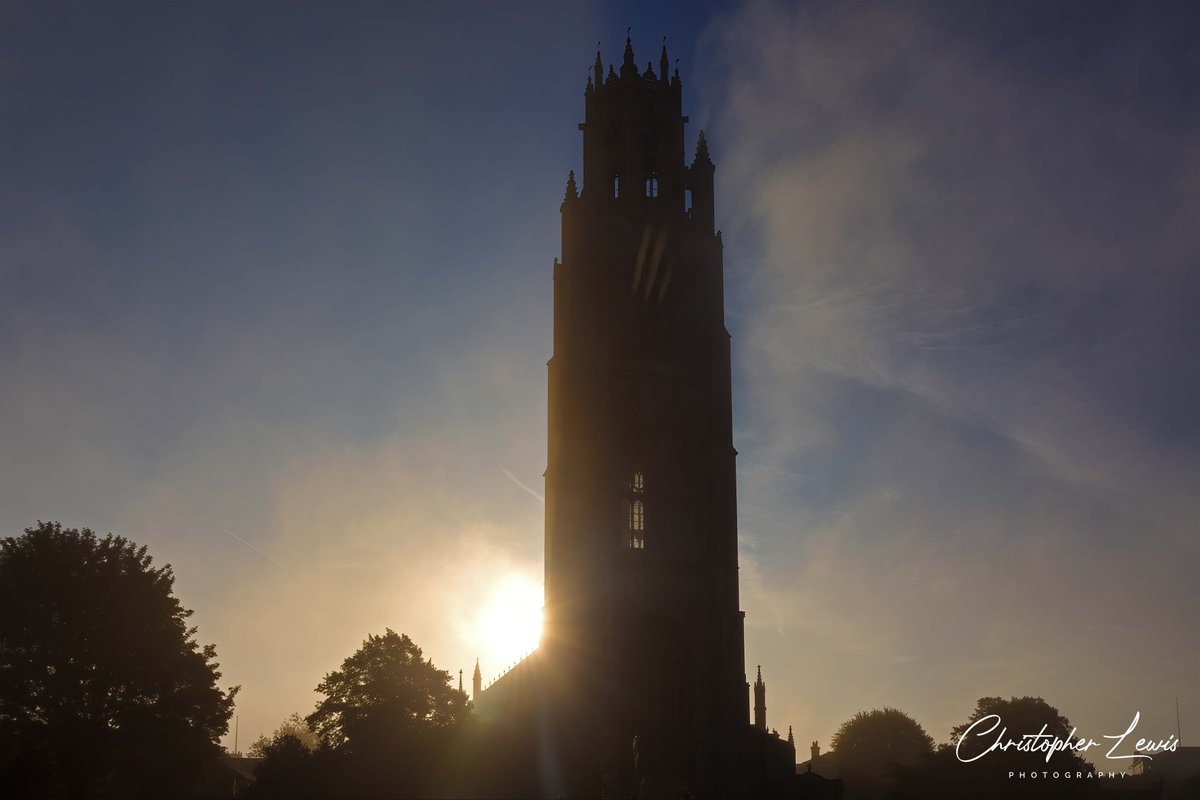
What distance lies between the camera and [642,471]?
217 feet

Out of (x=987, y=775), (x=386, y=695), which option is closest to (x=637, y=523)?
(x=386, y=695)

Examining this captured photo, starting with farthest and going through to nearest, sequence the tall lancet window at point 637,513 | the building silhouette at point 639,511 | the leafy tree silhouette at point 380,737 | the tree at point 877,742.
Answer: the tree at point 877,742 < the tall lancet window at point 637,513 < the building silhouette at point 639,511 < the leafy tree silhouette at point 380,737

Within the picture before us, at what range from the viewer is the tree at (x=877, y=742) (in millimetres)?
118500

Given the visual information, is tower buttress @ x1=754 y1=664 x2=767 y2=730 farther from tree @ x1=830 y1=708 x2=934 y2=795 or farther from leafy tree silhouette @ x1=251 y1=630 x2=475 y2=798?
tree @ x1=830 y1=708 x2=934 y2=795

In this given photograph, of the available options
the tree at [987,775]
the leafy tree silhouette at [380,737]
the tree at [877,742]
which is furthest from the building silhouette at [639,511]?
the tree at [877,742]

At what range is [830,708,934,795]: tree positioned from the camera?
389 feet

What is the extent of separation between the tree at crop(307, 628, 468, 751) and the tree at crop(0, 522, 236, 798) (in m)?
7.10

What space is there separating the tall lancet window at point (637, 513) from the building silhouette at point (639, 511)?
4.0 inches

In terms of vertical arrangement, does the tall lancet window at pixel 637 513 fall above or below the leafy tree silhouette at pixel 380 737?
above

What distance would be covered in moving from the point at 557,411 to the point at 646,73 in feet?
76.6

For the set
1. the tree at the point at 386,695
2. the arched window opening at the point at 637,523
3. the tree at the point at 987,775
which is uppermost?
the arched window opening at the point at 637,523

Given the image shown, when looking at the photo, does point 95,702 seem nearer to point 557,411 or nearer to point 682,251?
point 557,411

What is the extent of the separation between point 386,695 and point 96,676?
569 inches

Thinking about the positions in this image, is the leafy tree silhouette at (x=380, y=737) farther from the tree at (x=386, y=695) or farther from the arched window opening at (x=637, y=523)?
the arched window opening at (x=637, y=523)
